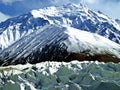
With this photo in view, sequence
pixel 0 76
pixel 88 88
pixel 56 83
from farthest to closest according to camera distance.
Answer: pixel 0 76, pixel 56 83, pixel 88 88

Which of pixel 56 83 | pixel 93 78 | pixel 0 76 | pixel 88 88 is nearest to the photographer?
pixel 88 88

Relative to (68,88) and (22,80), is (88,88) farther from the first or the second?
(22,80)

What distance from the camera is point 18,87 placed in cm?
6062

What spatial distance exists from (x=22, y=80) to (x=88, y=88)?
17391 mm

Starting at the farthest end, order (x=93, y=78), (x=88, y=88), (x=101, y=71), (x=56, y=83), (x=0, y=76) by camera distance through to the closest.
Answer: (x=0, y=76)
(x=101, y=71)
(x=56, y=83)
(x=93, y=78)
(x=88, y=88)

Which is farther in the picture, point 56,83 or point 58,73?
point 58,73

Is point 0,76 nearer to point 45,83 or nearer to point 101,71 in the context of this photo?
point 45,83

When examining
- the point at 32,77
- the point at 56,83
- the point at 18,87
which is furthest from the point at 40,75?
the point at 18,87

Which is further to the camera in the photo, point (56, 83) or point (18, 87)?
point (56, 83)

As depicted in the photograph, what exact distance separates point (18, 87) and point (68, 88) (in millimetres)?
8910

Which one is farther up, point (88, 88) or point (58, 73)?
A: point (58, 73)

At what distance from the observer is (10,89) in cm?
6059

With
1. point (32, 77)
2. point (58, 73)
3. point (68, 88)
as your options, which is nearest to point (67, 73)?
point (58, 73)

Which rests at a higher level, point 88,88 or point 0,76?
point 0,76
